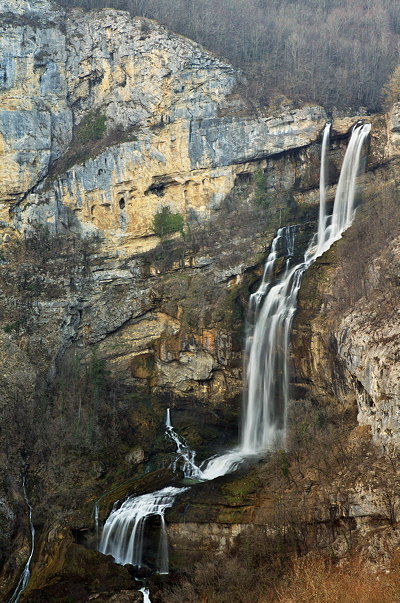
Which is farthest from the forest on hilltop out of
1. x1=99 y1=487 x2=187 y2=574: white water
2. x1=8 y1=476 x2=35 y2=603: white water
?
x1=8 y1=476 x2=35 y2=603: white water

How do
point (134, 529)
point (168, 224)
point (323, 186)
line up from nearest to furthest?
point (134, 529)
point (323, 186)
point (168, 224)

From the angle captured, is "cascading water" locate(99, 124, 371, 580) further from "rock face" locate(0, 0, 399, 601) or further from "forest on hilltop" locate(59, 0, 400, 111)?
"forest on hilltop" locate(59, 0, 400, 111)

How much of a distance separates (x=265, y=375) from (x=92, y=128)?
24579 mm

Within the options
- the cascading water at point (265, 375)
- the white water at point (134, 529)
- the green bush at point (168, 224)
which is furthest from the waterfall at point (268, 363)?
the green bush at point (168, 224)

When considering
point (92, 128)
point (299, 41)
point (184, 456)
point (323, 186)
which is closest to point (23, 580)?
point (184, 456)

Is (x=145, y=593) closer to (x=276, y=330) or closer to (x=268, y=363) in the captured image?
(x=268, y=363)

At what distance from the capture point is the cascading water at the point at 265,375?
98.7 feet

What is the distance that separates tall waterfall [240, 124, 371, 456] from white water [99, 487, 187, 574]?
6671mm

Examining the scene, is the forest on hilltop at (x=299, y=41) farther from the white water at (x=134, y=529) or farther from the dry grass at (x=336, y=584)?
the dry grass at (x=336, y=584)

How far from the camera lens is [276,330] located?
123 feet

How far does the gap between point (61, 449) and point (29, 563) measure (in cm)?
811

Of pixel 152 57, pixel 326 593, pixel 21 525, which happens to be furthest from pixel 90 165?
pixel 326 593

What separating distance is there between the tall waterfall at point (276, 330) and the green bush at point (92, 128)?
17.1 m

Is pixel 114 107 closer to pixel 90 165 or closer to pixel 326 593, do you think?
A: pixel 90 165
